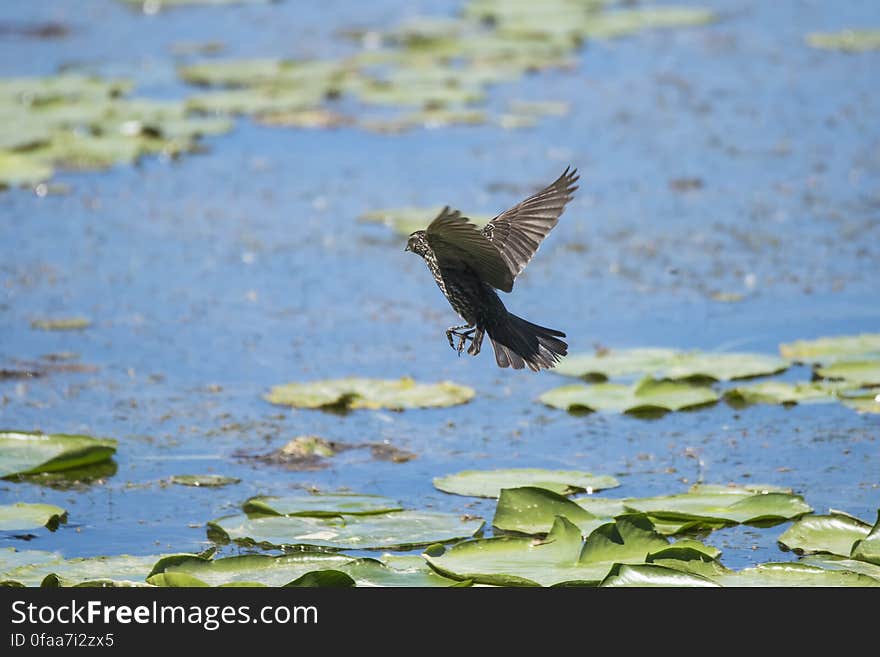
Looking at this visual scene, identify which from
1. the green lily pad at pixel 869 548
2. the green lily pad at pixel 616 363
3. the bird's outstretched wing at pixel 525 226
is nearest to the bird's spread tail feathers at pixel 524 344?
the bird's outstretched wing at pixel 525 226

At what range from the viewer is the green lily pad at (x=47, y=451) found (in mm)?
6863

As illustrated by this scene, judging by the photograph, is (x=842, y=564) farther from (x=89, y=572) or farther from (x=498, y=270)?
(x=89, y=572)

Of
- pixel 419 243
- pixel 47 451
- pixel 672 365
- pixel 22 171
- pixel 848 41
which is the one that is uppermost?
pixel 848 41

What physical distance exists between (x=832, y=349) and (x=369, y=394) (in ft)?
7.71

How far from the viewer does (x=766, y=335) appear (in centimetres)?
853

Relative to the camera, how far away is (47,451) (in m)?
6.95

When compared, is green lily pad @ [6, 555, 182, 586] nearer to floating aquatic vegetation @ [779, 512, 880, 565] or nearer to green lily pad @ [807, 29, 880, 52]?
floating aquatic vegetation @ [779, 512, 880, 565]

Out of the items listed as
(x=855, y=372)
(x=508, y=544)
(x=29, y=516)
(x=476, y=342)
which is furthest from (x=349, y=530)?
(x=855, y=372)

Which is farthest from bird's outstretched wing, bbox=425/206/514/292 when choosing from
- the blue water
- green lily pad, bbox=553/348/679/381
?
green lily pad, bbox=553/348/679/381

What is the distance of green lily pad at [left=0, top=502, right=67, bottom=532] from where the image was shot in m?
6.24

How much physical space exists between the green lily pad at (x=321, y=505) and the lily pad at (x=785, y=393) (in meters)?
2.04

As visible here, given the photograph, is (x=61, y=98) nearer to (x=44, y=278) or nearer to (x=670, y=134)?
(x=44, y=278)

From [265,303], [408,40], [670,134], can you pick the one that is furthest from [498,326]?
[408,40]

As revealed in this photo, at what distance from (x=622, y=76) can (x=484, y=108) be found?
143 cm
